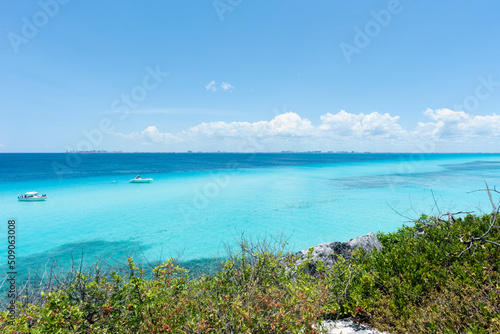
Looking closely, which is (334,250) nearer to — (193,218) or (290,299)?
(290,299)

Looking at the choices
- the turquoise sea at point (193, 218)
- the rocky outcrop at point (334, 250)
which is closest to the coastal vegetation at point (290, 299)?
the rocky outcrop at point (334, 250)

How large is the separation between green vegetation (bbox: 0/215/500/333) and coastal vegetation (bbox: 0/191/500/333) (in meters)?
0.01

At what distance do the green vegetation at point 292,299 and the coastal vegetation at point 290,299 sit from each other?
1 cm

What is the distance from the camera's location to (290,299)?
139 inches

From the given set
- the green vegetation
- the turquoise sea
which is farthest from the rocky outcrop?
the turquoise sea

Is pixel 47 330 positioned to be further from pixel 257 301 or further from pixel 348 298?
pixel 348 298

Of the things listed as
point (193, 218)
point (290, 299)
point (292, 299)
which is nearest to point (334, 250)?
point (290, 299)

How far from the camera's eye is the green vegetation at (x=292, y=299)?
10.3ft

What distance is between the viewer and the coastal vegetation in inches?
123

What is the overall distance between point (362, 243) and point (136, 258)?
1142 centimetres

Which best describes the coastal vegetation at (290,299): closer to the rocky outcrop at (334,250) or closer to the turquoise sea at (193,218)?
the rocky outcrop at (334,250)

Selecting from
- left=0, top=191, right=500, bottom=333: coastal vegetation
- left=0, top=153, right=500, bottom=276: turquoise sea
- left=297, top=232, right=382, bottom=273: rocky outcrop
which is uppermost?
left=0, top=191, right=500, bottom=333: coastal vegetation

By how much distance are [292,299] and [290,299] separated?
158 mm

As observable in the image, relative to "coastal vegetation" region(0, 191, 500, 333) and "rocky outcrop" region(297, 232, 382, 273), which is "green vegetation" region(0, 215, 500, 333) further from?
"rocky outcrop" region(297, 232, 382, 273)
